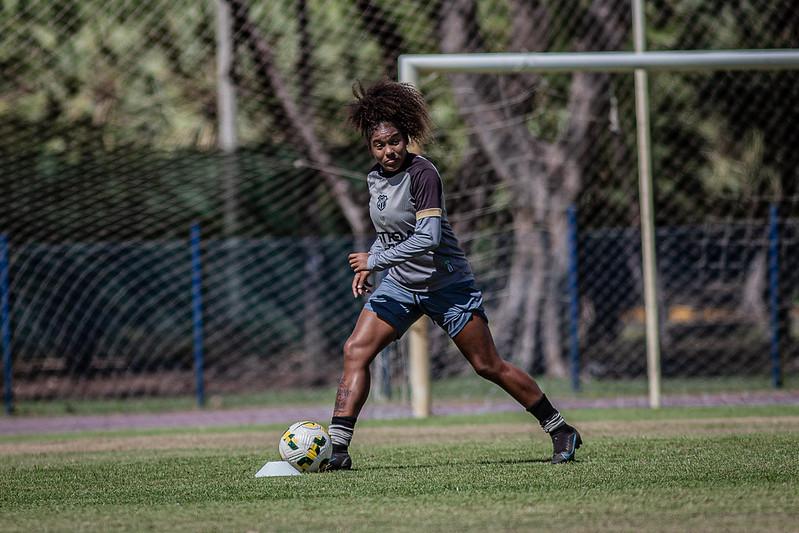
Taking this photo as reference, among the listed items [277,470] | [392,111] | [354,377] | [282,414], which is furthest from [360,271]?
[282,414]

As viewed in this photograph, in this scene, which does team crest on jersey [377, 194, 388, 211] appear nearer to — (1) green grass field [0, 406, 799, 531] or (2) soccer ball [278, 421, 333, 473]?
(2) soccer ball [278, 421, 333, 473]

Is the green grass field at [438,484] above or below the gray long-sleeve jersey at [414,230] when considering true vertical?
below

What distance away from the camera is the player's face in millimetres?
6598

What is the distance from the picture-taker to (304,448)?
657 centimetres

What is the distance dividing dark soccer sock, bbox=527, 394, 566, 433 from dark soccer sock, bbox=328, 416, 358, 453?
1.05 m

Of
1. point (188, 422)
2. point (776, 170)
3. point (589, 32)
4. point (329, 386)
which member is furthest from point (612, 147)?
point (188, 422)

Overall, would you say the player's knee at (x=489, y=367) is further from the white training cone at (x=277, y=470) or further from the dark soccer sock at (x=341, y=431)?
the white training cone at (x=277, y=470)

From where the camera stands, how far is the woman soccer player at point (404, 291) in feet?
21.7

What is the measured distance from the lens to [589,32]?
55.1 feet

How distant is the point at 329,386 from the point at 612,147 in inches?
213

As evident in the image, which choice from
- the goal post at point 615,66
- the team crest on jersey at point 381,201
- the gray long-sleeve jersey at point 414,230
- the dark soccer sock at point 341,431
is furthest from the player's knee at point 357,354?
the goal post at point 615,66

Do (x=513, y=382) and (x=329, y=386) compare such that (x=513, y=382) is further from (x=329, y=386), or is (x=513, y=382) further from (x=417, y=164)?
(x=329, y=386)

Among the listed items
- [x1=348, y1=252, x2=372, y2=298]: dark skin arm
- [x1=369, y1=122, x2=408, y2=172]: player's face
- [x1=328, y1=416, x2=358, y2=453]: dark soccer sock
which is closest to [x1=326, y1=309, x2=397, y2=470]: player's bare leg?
[x1=328, y1=416, x2=358, y2=453]: dark soccer sock

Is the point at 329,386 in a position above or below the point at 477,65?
below
